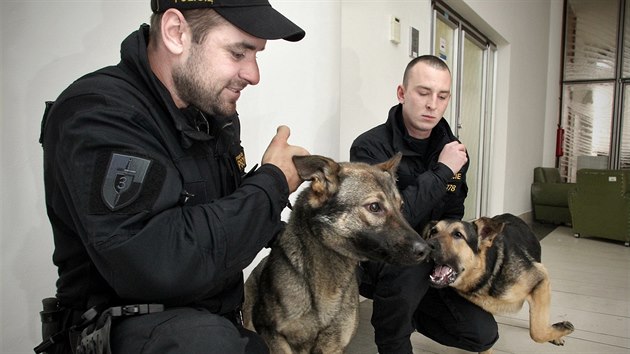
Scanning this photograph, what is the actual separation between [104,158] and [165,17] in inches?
16.1

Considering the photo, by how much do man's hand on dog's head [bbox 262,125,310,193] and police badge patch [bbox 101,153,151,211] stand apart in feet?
1.17

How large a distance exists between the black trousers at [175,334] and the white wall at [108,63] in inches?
30.6

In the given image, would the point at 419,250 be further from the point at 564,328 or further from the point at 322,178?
the point at 564,328

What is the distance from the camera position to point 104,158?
77 centimetres

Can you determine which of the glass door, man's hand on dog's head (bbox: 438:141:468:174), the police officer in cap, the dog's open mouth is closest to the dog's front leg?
the dog's open mouth

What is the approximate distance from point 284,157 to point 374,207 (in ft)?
1.32

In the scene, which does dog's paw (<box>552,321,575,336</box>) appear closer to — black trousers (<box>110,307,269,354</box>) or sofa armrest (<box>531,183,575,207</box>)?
black trousers (<box>110,307,269,354</box>)

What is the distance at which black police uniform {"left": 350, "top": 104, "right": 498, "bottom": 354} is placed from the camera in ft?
5.63

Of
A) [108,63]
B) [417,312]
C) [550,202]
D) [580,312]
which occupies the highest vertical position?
[108,63]

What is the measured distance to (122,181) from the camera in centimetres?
77

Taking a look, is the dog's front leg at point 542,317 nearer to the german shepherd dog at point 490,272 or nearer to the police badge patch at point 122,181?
the german shepherd dog at point 490,272

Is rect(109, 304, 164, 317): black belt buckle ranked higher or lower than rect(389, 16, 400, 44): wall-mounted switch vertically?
lower

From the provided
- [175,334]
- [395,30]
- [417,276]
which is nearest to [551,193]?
[395,30]

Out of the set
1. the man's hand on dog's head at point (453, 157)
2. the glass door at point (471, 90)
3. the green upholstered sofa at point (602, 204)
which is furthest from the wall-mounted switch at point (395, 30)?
the green upholstered sofa at point (602, 204)
